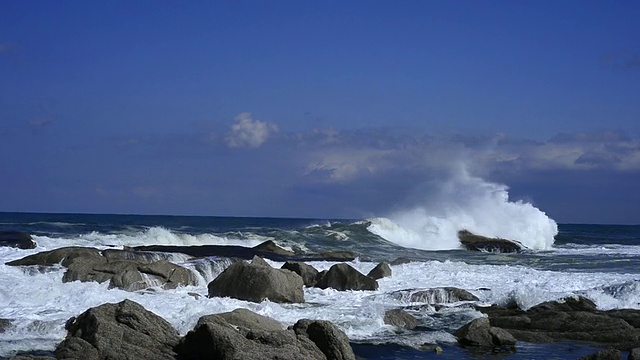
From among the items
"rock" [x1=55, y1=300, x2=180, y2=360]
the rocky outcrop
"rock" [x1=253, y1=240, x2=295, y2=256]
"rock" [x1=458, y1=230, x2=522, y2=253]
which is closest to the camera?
"rock" [x1=55, y1=300, x2=180, y2=360]

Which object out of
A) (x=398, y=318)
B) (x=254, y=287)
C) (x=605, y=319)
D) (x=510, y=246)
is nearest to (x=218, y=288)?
(x=254, y=287)

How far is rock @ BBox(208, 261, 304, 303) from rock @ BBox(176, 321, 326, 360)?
6865 mm

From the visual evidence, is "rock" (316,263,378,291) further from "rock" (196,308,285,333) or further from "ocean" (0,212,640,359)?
"rock" (196,308,285,333)

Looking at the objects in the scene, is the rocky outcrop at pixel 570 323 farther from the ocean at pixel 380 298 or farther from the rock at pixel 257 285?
the rock at pixel 257 285

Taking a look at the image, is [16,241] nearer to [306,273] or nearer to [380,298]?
[306,273]

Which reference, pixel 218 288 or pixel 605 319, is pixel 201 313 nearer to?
pixel 218 288

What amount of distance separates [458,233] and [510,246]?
21.6 ft

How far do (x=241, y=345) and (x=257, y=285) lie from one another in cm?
791

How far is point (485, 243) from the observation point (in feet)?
152

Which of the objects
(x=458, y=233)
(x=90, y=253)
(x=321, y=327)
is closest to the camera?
(x=321, y=327)

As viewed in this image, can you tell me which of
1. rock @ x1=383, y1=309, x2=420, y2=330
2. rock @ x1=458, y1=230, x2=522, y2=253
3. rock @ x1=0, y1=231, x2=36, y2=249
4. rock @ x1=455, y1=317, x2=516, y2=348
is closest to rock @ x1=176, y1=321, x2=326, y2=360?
rock @ x1=455, y1=317, x2=516, y2=348

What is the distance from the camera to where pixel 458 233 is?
50.8 m

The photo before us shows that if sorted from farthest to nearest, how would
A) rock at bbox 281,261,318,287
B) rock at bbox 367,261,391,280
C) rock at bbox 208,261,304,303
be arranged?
rock at bbox 367,261,391,280, rock at bbox 281,261,318,287, rock at bbox 208,261,304,303

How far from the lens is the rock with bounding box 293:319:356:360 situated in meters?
11.8
